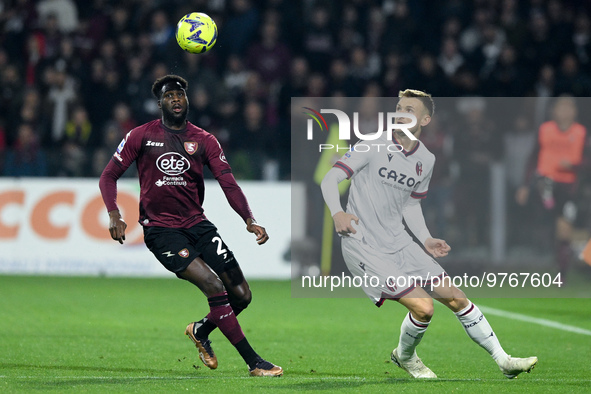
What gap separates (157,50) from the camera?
16.2 m

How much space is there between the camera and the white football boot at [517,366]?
21.6 feet

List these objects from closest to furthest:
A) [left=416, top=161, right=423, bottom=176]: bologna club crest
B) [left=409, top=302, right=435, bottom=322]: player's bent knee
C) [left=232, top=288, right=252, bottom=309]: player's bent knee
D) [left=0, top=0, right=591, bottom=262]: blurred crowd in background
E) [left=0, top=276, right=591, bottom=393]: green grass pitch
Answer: [left=0, top=276, right=591, bottom=393]: green grass pitch < [left=409, top=302, right=435, bottom=322]: player's bent knee < [left=232, top=288, right=252, bottom=309]: player's bent knee < [left=416, top=161, right=423, bottom=176]: bologna club crest < [left=0, top=0, right=591, bottom=262]: blurred crowd in background

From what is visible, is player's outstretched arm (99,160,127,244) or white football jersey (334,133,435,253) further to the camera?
white football jersey (334,133,435,253)

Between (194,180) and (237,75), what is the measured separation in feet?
29.5

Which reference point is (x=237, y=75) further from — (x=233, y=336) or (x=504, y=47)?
(x=233, y=336)

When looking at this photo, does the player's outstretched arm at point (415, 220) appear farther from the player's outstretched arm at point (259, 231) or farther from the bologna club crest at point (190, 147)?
the bologna club crest at point (190, 147)

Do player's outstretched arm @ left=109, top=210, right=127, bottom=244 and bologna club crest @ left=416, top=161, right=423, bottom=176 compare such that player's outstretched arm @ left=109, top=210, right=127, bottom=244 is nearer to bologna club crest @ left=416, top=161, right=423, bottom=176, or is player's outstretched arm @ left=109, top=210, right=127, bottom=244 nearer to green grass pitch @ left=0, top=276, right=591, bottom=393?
green grass pitch @ left=0, top=276, right=591, bottom=393

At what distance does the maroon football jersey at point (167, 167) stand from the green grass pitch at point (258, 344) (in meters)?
1.16

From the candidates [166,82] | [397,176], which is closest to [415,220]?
[397,176]

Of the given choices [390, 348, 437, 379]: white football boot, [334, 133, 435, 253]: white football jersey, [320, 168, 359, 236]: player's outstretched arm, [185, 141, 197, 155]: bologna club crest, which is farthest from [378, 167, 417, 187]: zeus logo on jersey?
[185, 141, 197, 155]: bologna club crest

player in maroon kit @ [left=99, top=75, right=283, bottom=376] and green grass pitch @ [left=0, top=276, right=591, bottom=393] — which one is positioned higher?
player in maroon kit @ [left=99, top=75, right=283, bottom=376]

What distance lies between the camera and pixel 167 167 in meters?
7.05

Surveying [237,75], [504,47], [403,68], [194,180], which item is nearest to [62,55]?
[237,75]

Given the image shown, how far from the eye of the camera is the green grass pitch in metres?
6.59
